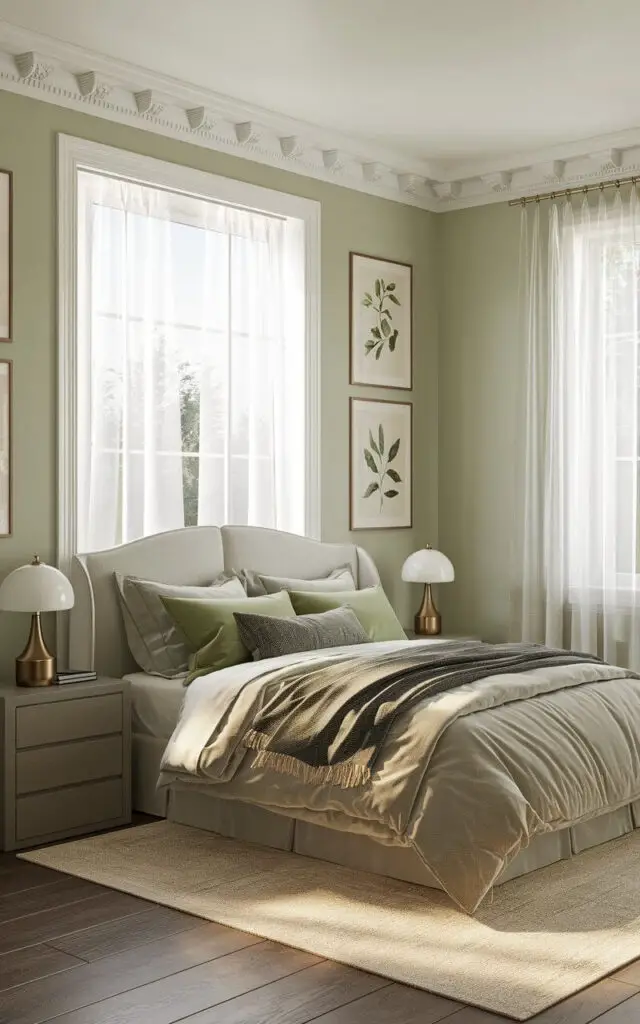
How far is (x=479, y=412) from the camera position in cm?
649

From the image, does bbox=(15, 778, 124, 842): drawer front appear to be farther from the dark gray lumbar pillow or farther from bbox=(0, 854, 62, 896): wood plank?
the dark gray lumbar pillow

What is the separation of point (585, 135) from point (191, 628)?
3120mm

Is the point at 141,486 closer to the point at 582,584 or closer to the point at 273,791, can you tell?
the point at 273,791

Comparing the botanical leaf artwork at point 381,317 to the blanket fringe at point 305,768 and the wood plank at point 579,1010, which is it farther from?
the wood plank at point 579,1010

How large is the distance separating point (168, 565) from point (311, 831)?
1.50 m

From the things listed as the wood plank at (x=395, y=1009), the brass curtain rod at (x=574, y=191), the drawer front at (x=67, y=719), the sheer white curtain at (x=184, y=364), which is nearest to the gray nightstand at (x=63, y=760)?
the drawer front at (x=67, y=719)

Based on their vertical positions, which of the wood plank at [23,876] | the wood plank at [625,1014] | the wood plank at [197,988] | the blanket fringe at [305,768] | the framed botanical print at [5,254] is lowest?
the wood plank at [23,876]

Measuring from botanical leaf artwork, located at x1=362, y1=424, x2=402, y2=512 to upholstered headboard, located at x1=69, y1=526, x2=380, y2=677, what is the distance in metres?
0.49

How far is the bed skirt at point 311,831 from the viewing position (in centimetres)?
381

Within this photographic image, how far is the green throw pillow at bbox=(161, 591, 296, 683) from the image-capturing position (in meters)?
4.65

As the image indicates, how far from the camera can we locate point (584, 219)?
597cm

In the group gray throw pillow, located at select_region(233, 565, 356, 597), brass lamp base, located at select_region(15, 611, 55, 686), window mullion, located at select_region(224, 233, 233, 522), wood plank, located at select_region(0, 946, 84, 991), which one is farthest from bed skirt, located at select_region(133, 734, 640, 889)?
window mullion, located at select_region(224, 233, 233, 522)

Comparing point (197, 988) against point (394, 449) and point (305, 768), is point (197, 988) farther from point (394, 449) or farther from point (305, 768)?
point (394, 449)

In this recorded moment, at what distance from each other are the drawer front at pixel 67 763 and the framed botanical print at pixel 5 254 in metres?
1.62
